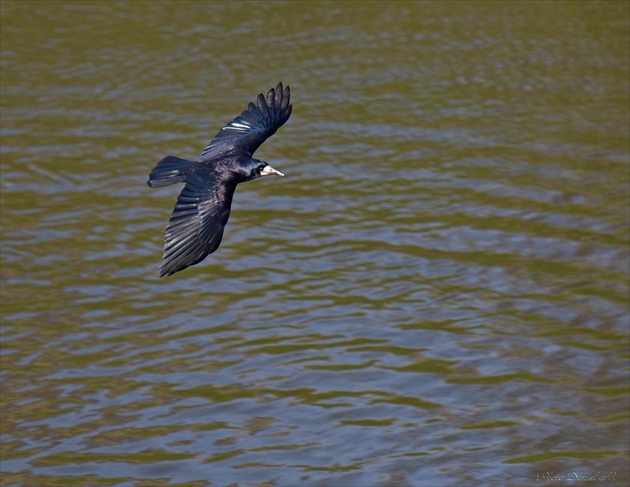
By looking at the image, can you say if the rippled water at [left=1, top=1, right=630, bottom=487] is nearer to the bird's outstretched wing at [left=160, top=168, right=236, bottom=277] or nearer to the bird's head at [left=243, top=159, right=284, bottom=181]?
Result: the bird's head at [left=243, top=159, right=284, bottom=181]

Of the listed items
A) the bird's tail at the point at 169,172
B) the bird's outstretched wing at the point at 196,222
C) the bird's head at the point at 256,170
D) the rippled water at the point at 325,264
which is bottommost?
the rippled water at the point at 325,264

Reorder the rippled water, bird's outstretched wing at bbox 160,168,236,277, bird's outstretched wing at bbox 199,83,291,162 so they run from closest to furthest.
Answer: bird's outstretched wing at bbox 160,168,236,277
bird's outstretched wing at bbox 199,83,291,162
the rippled water

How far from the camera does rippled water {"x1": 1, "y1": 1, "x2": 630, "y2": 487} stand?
12.6 meters

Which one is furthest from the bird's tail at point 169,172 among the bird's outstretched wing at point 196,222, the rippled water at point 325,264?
the rippled water at point 325,264

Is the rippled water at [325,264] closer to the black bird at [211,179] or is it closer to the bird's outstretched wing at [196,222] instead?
the black bird at [211,179]

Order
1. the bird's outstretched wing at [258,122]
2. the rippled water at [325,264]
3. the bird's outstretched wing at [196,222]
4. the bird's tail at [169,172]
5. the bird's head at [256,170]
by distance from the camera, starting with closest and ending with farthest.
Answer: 1. the bird's outstretched wing at [196,222]
2. the bird's tail at [169,172]
3. the bird's head at [256,170]
4. the bird's outstretched wing at [258,122]
5. the rippled water at [325,264]

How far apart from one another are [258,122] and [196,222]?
2.60 metres

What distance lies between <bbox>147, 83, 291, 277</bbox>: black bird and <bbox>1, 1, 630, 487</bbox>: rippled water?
3475mm

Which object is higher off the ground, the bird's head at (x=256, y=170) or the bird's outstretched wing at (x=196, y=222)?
the bird's head at (x=256, y=170)

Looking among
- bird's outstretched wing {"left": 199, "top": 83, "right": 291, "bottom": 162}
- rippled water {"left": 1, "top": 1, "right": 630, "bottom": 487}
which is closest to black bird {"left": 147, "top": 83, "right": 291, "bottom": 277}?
bird's outstretched wing {"left": 199, "top": 83, "right": 291, "bottom": 162}

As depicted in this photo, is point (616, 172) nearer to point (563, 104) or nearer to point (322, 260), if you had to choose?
point (563, 104)

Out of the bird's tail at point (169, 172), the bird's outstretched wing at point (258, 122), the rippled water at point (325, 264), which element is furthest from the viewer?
the rippled water at point (325, 264)

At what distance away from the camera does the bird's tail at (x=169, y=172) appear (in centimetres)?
932

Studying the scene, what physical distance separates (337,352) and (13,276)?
185 inches
